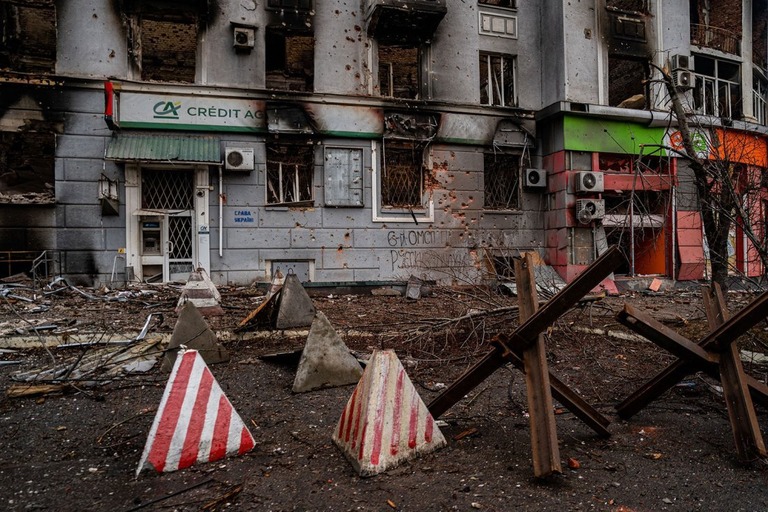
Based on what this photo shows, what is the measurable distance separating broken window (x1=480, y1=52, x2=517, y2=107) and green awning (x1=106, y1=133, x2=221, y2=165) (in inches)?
294

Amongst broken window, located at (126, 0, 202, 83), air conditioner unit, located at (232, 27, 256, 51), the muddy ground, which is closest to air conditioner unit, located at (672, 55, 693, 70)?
the muddy ground

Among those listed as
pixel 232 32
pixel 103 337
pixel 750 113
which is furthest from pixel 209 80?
pixel 750 113

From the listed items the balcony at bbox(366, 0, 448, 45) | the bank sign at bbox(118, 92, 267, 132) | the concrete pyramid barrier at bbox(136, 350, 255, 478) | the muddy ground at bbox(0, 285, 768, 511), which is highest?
the balcony at bbox(366, 0, 448, 45)

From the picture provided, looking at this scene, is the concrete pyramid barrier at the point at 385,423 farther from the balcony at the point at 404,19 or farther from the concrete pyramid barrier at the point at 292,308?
the balcony at the point at 404,19

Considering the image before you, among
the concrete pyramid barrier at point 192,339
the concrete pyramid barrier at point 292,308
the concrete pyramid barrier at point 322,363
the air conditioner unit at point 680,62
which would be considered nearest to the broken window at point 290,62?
the concrete pyramid barrier at point 292,308

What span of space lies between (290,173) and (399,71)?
14.2 feet

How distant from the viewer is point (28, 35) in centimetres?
1047

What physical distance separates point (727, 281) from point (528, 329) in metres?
5.04

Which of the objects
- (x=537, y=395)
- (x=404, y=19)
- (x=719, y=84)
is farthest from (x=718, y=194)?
(x=719, y=84)

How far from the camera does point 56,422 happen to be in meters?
3.51

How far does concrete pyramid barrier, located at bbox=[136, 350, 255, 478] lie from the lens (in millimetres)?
2686

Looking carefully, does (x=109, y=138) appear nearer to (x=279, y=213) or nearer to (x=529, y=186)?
(x=279, y=213)

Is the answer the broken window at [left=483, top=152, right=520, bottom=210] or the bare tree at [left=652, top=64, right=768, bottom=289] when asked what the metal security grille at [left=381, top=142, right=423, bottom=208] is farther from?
the bare tree at [left=652, top=64, right=768, bottom=289]

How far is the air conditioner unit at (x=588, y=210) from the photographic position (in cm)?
1244
